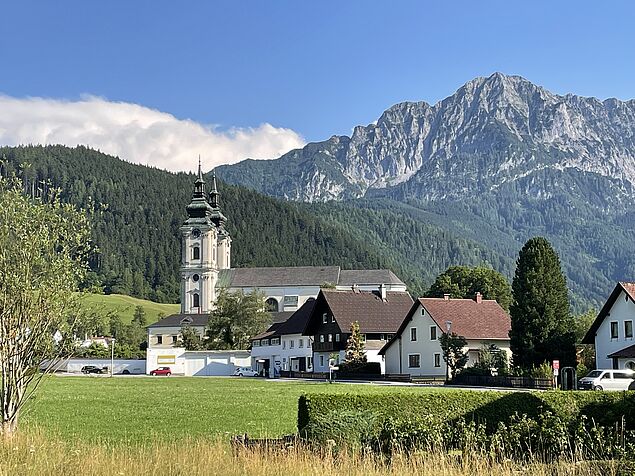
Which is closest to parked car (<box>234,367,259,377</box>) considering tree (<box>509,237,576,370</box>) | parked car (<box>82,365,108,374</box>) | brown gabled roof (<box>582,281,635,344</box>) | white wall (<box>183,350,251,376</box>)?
white wall (<box>183,350,251,376</box>)

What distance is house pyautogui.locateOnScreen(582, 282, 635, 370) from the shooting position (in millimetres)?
52781

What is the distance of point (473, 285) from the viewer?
106 meters

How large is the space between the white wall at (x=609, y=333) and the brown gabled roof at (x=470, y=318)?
1265 cm

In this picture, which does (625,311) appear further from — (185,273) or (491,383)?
(185,273)

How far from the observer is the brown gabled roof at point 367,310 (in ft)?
257

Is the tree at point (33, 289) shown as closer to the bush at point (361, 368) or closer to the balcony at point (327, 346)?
the bush at point (361, 368)

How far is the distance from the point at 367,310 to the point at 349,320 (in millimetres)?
3077

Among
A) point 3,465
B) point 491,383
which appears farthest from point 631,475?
point 491,383

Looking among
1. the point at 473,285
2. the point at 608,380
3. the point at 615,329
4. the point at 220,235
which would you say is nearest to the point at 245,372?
the point at 473,285

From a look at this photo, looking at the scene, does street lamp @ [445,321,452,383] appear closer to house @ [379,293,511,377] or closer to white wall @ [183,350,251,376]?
house @ [379,293,511,377]

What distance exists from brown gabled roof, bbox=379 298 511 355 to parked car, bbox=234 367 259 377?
84.1 feet

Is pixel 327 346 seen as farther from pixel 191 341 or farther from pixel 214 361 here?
pixel 191 341

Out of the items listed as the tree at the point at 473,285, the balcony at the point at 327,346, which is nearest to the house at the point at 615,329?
the balcony at the point at 327,346

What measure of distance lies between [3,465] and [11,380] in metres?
4.58
